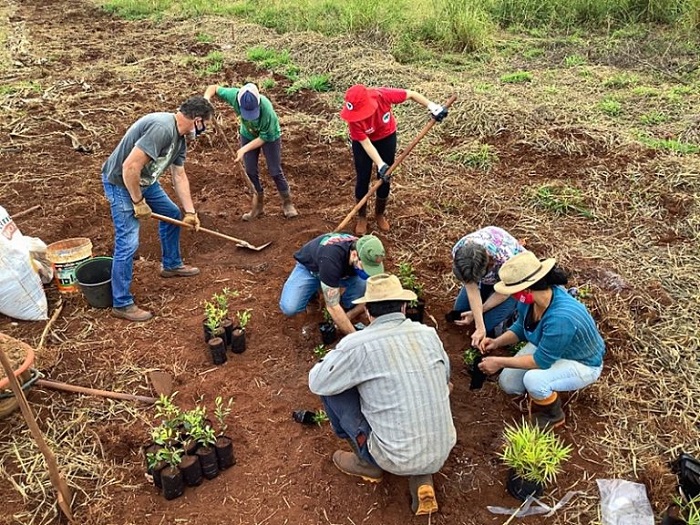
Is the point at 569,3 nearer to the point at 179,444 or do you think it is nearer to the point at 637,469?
the point at 637,469

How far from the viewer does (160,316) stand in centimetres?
474

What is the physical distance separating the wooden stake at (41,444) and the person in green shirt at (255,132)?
316cm

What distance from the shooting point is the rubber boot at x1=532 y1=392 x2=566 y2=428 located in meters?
3.47

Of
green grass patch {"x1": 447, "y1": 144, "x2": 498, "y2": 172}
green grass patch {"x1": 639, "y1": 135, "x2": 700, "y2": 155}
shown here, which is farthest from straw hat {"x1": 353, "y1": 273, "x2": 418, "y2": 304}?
green grass patch {"x1": 639, "y1": 135, "x2": 700, "y2": 155}

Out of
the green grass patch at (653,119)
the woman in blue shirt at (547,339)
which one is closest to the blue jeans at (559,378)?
the woman in blue shirt at (547,339)

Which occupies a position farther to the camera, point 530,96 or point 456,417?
point 530,96

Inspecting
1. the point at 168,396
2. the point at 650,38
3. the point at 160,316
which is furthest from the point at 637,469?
the point at 650,38

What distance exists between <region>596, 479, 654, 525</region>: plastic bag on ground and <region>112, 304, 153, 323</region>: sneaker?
3.50 m

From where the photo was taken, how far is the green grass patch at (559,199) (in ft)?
19.2

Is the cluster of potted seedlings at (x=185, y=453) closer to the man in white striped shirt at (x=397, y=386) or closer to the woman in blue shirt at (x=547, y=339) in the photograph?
the man in white striped shirt at (x=397, y=386)

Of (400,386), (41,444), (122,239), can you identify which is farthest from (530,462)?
(122,239)

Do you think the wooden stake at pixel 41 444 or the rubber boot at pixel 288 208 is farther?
the rubber boot at pixel 288 208

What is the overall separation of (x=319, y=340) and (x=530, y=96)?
Result: 567 centimetres

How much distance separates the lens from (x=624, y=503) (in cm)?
306
